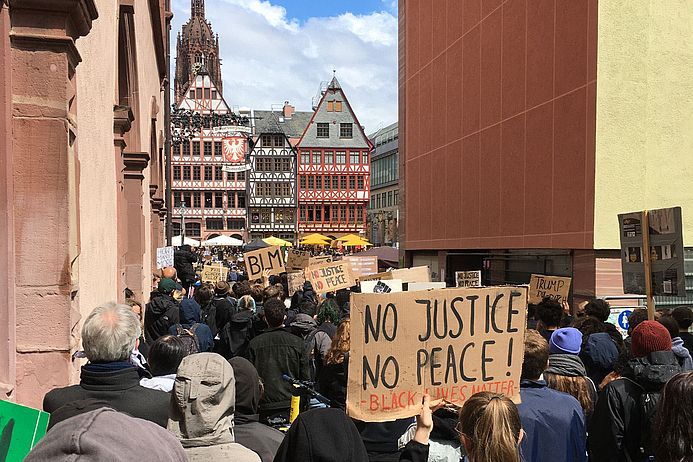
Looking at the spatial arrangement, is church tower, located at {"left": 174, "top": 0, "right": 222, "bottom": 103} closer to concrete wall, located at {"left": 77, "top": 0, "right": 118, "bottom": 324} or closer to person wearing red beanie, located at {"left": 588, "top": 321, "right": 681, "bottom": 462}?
concrete wall, located at {"left": 77, "top": 0, "right": 118, "bottom": 324}

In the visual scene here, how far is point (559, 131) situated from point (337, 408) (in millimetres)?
14337

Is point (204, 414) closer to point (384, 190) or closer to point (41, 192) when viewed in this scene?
point (41, 192)

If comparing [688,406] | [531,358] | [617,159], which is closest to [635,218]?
[531,358]

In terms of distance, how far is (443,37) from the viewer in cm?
2398

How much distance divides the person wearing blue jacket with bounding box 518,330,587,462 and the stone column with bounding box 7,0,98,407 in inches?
116

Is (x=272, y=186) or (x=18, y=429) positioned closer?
(x=18, y=429)

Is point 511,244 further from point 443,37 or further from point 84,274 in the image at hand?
point 84,274

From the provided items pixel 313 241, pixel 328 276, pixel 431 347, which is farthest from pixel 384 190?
pixel 431 347

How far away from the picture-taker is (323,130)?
227 feet

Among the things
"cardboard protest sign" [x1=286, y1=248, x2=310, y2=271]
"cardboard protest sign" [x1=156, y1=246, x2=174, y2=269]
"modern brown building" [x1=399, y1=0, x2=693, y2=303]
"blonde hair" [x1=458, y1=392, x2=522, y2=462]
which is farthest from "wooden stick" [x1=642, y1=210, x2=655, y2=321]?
"cardboard protest sign" [x1=156, y1=246, x2=174, y2=269]

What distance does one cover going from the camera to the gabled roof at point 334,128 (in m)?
68.5

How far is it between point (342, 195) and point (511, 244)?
170ft

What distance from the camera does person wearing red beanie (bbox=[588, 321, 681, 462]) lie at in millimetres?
3797

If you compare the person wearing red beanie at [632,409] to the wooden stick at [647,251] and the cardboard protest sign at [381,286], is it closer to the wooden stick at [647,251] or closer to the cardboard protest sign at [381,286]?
the wooden stick at [647,251]
